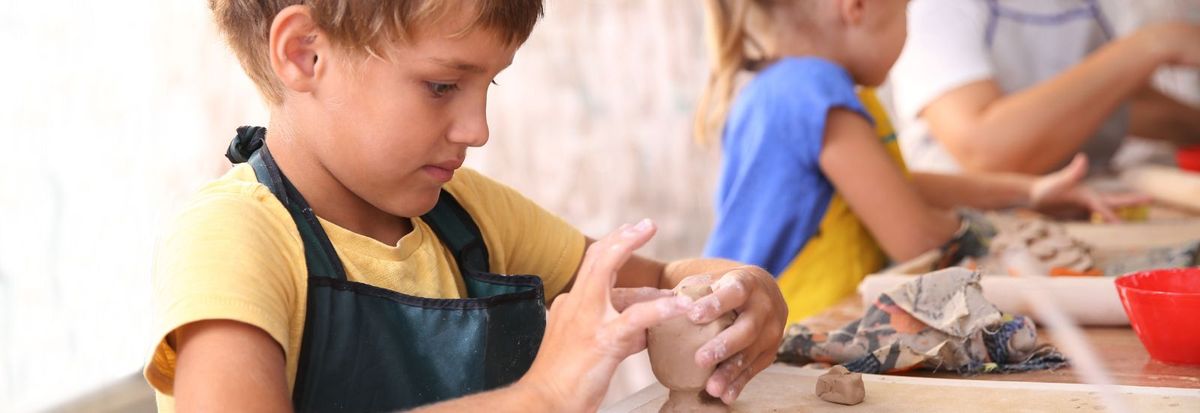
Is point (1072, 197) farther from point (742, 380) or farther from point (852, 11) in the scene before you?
point (742, 380)

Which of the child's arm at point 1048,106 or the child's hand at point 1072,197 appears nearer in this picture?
the child's hand at point 1072,197

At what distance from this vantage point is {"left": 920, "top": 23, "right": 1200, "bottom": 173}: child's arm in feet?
8.56

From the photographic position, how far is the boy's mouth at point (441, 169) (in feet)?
3.61

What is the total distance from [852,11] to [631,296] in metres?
1.17

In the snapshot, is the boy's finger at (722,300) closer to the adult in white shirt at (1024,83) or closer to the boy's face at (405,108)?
the boy's face at (405,108)

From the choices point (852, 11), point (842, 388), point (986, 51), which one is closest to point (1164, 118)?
point (986, 51)

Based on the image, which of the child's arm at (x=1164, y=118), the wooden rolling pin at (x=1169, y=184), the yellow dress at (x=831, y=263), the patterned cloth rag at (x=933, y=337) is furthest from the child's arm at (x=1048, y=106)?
the patterned cloth rag at (x=933, y=337)

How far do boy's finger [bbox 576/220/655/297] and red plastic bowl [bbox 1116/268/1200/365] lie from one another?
647 mm

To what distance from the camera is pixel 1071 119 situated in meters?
2.66

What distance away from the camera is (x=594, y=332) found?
959 mm

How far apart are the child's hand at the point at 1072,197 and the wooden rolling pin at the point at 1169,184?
55 mm

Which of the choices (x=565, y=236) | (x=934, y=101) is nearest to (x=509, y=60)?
(x=565, y=236)

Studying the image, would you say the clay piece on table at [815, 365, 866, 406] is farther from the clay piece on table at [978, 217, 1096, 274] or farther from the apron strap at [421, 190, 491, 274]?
the clay piece on table at [978, 217, 1096, 274]

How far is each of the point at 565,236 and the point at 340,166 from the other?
1.29 ft
